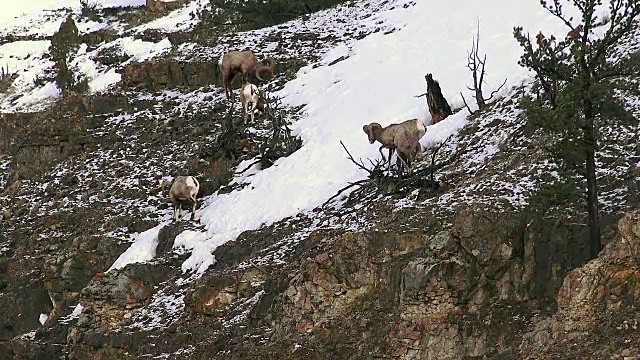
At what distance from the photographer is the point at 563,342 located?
24.7 ft

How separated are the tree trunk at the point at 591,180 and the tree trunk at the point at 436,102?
23.6 feet

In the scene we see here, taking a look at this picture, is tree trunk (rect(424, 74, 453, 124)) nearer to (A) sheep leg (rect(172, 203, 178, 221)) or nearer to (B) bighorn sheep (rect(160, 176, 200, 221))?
(B) bighorn sheep (rect(160, 176, 200, 221))

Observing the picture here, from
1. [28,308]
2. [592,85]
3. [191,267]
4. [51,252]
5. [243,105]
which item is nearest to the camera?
[592,85]

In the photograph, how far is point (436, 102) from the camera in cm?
1549

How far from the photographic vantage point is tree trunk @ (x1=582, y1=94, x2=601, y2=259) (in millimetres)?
8141

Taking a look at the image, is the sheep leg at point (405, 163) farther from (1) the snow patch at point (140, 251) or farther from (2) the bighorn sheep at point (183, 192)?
(1) the snow patch at point (140, 251)

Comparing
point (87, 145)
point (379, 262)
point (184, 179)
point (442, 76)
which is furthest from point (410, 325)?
point (87, 145)

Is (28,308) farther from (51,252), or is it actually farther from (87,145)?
(87,145)

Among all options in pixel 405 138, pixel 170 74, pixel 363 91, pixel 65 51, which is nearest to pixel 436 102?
pixel 405 138

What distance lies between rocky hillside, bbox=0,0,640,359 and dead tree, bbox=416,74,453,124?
661 mm

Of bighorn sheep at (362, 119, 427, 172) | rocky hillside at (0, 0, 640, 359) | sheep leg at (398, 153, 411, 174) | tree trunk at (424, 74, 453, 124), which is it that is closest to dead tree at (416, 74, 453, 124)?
tree trunk at (424, 74, 453, 124)

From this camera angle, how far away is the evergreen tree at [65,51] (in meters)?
29.9

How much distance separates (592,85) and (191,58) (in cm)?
1977

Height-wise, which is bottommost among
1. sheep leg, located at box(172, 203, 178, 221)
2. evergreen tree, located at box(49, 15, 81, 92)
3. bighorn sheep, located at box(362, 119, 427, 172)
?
sheep leg, located at box(172, 203, 178, 221)
